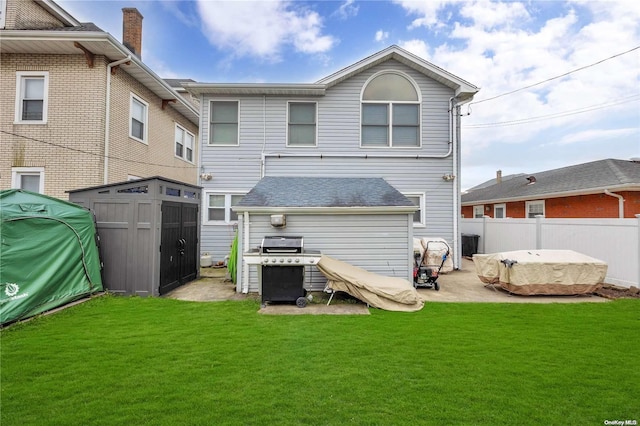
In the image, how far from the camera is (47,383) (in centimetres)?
298

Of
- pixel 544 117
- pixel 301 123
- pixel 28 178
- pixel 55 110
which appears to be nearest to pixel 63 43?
pixel 55 110

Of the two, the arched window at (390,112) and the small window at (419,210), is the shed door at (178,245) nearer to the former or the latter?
the arched window at (390,112)

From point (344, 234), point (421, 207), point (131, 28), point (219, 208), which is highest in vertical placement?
point (131, 28)

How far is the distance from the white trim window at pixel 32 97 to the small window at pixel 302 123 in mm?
7239

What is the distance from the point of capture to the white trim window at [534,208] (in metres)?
13.9

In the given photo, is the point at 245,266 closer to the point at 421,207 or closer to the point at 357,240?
the point at 357,240

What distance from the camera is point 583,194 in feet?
38.0

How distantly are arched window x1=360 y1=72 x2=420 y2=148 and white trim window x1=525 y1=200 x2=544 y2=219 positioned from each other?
26.4 feet

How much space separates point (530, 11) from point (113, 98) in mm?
13162

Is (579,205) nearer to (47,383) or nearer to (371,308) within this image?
(371,308)

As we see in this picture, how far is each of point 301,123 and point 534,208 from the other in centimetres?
1205

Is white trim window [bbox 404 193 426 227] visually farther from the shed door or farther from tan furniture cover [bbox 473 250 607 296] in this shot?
the shed door

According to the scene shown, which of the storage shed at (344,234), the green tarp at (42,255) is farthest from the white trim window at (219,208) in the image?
the green tarp at (42,255)

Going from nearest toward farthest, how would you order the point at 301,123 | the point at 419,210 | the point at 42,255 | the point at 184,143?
the point at 42,255 < the point at 419,210 < the point at 301,123 < the point at 184,143
